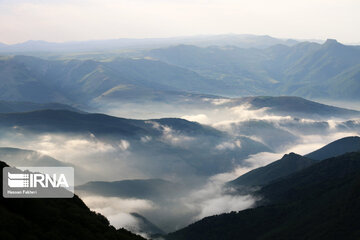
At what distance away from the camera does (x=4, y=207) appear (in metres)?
93.9

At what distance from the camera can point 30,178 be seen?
11681 centimetres

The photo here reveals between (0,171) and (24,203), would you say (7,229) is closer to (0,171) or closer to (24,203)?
(24,203)

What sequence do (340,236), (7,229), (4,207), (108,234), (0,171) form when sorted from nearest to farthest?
(7,229) → (4,207) → (108,234) → (0,171) → (340,236)

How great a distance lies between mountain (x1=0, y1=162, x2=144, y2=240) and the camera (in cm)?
8544

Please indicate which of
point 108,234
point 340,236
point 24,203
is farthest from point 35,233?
point 340,236

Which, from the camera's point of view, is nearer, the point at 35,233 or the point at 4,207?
the point at 35,233

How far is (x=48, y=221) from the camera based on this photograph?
96438 millimetres

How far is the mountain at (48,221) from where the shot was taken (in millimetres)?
85438

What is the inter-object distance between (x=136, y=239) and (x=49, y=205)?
24049mm

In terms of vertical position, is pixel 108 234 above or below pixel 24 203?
below

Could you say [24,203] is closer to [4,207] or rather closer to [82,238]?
[4,207]

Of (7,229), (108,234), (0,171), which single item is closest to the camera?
(7,229)

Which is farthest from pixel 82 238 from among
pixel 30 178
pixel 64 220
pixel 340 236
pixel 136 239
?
pixel 340 236

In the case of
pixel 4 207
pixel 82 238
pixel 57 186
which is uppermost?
pixel 57 186
